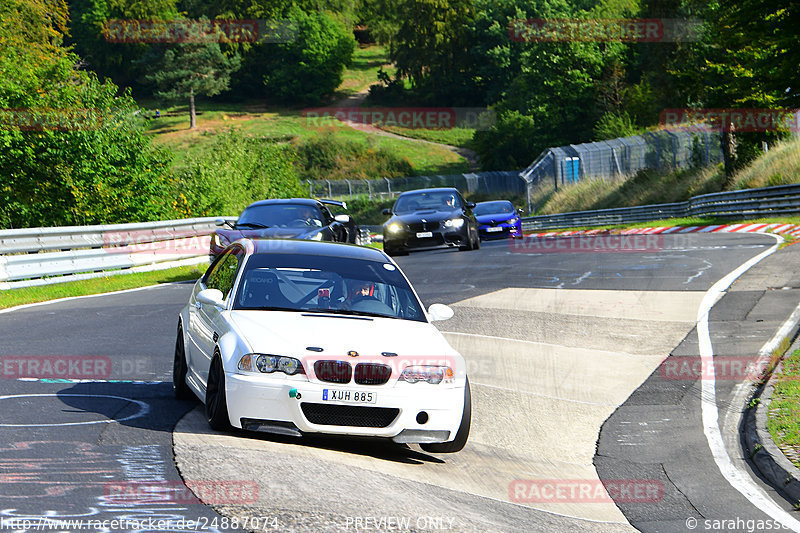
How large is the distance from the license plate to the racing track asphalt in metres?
0.41

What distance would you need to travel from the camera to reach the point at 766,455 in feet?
26.2

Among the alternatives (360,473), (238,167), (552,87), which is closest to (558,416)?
(360,473)

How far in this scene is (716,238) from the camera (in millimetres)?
25922

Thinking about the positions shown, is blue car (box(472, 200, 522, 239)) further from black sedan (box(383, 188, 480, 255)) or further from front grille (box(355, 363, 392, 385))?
front grille (box(355, 363, 392, 385))

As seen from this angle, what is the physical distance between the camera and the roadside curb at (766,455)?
289 inches

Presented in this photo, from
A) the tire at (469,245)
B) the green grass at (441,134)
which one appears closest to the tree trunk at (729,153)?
the tire at (469,245)

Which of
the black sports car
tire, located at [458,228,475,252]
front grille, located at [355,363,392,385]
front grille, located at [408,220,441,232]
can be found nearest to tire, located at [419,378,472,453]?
front grille, located at [355,363,392,385]

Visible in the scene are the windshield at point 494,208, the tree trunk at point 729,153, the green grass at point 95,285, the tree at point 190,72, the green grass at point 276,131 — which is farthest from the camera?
the tree at point 190,72

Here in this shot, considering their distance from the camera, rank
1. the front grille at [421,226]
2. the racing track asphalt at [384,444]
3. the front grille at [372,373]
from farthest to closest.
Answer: the front grille at [421,226]
the front grille at [372,373]
the racing track asphalt at [384,444]

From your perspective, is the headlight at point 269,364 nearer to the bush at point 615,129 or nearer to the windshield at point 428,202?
the windshield at point 428,202

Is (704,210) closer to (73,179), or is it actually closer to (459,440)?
(73,179)

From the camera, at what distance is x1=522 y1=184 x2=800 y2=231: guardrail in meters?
30.4

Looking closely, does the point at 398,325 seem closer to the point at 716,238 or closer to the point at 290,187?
the point at 716,238

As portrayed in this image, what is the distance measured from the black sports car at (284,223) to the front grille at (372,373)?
11.1 metres
